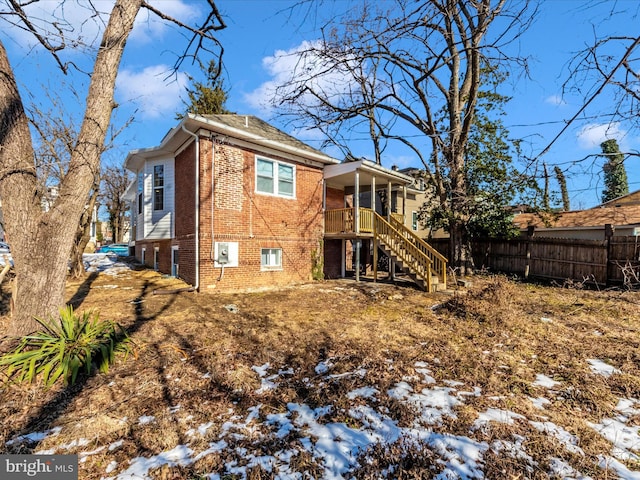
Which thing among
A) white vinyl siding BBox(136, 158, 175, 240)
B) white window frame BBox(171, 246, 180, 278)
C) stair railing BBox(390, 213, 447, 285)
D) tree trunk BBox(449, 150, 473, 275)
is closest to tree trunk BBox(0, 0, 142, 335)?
white window frame BBox(171, 246, 180, 278)

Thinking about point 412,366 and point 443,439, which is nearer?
point 443,439

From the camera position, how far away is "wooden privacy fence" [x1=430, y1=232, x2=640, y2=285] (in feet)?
32.8

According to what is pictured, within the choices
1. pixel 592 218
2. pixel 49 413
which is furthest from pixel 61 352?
pixel 592 218

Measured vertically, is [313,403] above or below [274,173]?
below

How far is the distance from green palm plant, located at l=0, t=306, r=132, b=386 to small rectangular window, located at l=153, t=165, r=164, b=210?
7.74 m

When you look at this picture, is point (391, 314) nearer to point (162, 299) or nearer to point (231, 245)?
point (231, 245)

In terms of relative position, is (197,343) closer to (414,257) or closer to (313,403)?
(313,403)

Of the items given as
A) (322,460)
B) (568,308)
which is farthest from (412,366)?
(568,308)

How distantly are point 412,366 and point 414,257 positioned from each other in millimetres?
6912

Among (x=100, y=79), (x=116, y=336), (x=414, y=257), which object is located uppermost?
(x=100, y=79)

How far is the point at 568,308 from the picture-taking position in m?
7.49

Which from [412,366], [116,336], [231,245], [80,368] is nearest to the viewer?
[80,368]

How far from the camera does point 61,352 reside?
3.80 meters

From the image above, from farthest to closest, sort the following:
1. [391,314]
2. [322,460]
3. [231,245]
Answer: [231,245] → [391,314] → [322,460]
